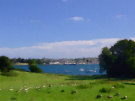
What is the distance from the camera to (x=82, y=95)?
16.2 metres

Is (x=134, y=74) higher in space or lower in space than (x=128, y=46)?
lower

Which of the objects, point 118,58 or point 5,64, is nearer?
point 5,64

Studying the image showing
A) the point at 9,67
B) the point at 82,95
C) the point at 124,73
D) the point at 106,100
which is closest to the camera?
the point at 106,100

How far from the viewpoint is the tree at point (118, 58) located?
1973 inches

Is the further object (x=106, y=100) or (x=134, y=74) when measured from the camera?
(x=134, y=74)

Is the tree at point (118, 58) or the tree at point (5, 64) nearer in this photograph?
the tree at point (5, 64)

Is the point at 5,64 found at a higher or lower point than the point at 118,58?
lower

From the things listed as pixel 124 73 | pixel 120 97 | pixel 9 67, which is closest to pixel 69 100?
pixel 120 97

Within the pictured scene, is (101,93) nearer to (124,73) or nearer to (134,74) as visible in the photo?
(134,74)

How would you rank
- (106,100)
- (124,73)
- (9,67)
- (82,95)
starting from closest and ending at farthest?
1. (106,100)
2. (82,95)
3. (9,67)
4. (124,73)

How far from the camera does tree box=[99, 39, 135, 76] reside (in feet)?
164

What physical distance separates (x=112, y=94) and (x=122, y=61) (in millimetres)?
36300

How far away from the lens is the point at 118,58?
175 feet

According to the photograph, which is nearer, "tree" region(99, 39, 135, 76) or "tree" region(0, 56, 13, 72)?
"tree" region(0, 56, 13, 72)
